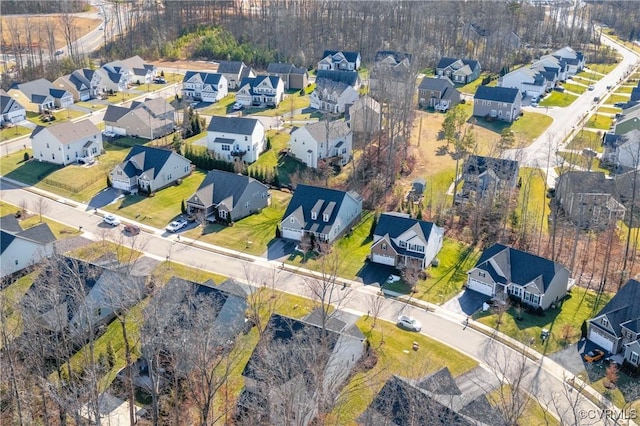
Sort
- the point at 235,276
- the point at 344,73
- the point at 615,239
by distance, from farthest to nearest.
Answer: the point at 344,73 → the point at 615,239 → the point at 235,276

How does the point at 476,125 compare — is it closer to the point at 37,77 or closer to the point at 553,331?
the point at 553,331

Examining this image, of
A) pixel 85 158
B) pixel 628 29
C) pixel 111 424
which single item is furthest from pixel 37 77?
pixel 628 29

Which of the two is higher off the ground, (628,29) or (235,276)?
(628,29)

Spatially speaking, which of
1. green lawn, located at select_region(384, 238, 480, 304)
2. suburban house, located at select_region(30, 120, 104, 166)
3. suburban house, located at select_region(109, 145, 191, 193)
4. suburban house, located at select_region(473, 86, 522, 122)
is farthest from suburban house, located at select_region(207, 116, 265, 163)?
suburban house, located at select_region(473, 86, 522, 122)

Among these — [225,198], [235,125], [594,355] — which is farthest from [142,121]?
[594,355]

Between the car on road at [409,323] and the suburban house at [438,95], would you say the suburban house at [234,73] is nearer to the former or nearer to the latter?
the suburban house at [438,95]

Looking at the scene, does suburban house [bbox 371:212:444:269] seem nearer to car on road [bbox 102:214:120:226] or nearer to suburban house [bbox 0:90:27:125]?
car on road [bbox 102:214:120:226]
